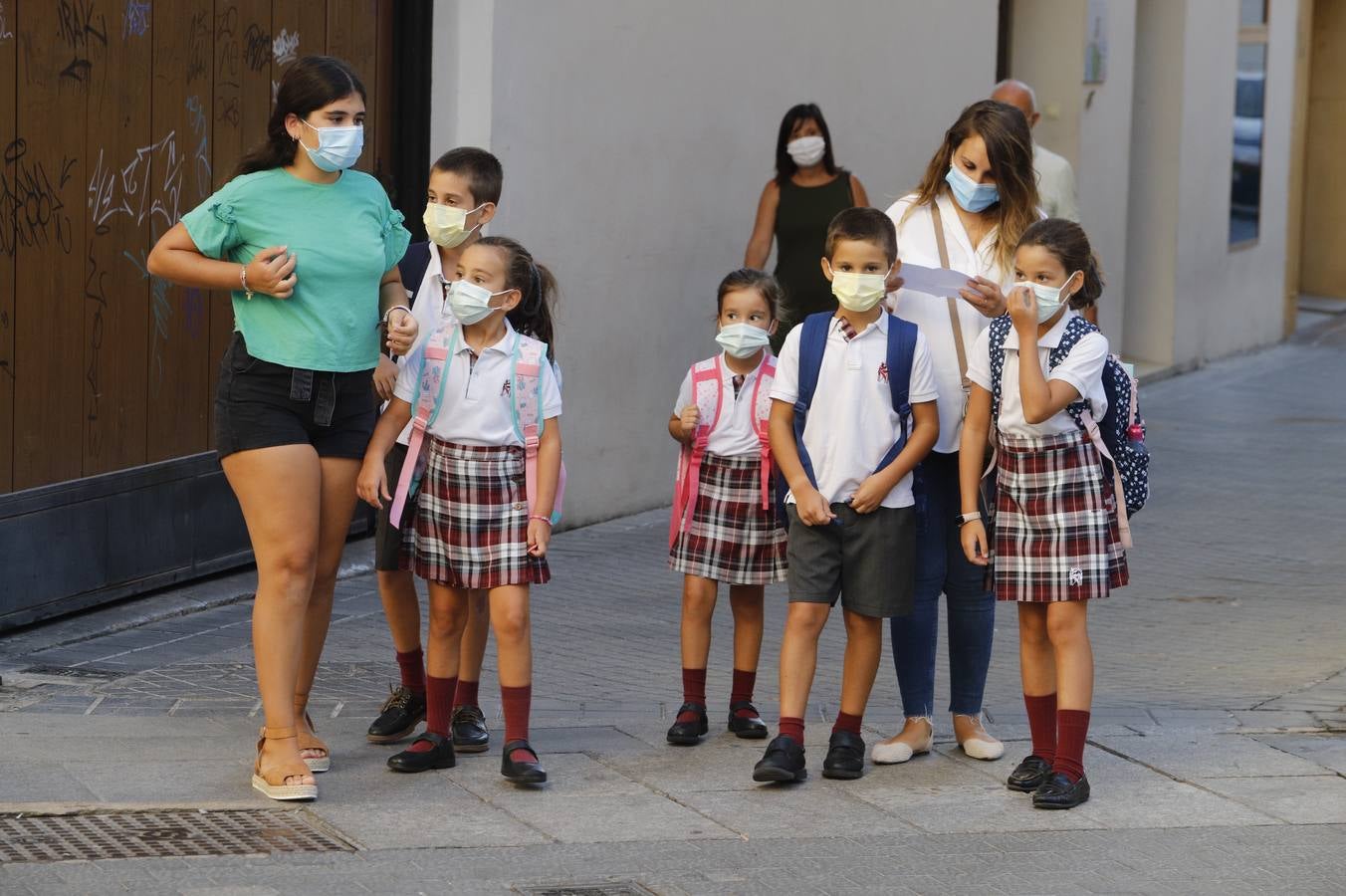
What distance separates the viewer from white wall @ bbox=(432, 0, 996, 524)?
361 inches

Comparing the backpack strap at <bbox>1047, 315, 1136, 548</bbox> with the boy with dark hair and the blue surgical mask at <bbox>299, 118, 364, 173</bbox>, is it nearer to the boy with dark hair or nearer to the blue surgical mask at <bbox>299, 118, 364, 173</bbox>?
the boy with dark hair

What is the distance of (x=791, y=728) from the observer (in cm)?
564

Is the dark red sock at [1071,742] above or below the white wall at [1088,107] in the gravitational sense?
below

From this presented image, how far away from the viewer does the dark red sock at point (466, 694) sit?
5.91m

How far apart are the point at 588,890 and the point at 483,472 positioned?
1.27 metres

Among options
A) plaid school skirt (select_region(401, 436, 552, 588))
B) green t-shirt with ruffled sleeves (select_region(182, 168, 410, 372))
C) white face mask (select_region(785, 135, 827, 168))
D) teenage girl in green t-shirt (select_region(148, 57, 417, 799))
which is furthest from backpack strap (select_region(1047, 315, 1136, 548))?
white face mask (select_region(785, 135, 827, 168))

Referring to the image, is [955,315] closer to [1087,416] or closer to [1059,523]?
[1087,416]

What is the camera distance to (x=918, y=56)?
41.0 ft

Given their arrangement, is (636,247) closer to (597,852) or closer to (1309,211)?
(597,852)

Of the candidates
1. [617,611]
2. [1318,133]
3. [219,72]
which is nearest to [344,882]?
[617,611]

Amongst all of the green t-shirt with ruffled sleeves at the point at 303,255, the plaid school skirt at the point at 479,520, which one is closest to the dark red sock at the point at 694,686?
the plaid school skirt at the point at 479,520

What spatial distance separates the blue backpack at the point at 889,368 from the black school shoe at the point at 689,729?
870 mm

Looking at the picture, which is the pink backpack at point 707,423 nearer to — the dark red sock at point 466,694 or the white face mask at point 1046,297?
the dark red sock at point 466,694

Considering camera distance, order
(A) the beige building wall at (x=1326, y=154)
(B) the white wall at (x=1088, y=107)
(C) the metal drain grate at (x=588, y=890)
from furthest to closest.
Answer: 1. (A) the beige building wall at (x=1326, y=154)
2. (B) the white wall at (x=1088, y=107)
3. (C) the metal drain grate at (x=588, y=890)
